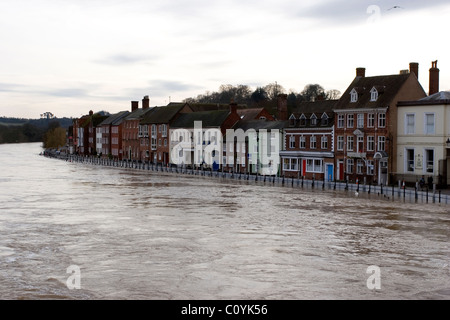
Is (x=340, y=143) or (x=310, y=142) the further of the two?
(x=310, y=142)

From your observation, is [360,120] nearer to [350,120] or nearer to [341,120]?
[350,120]

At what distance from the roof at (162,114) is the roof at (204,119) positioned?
5.26ft

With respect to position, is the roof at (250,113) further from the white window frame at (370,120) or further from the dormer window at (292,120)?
the white window frame at (370,120)

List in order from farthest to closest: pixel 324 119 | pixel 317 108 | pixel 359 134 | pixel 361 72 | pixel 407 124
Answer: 1. pixel 317 108
2. pixel 324 119
3. pixel 361 72
4. pixel 359 134
5. pixel 407 124

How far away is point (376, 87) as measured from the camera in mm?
59719

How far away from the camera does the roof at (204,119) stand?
87562 mm

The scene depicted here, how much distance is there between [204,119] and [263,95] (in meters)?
59.2

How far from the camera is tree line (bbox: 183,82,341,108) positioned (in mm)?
142125

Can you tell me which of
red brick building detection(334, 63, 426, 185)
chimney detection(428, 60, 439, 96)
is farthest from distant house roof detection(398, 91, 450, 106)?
chimney detection(428, 60, 439, 96)

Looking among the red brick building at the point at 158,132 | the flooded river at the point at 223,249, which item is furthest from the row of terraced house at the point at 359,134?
the flooded river at the point at 223,249

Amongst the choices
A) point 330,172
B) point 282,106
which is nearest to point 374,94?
point 330,172
